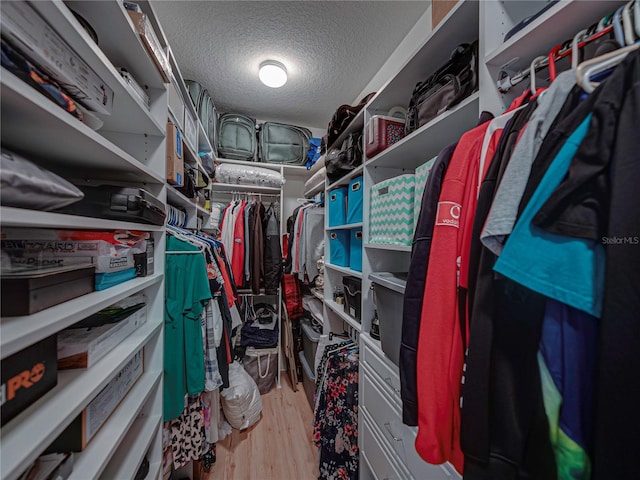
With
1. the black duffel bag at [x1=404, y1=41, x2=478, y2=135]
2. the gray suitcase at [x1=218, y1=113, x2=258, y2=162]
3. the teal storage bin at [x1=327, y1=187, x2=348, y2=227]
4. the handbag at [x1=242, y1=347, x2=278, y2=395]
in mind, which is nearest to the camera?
the black duffel bag at [x1=404, y1=41, x2=478, y2=135]

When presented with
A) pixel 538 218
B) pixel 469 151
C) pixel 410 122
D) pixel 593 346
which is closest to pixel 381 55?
pixel 410 122

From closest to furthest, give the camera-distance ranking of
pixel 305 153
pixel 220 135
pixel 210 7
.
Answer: pixel 210 7 → pixel 220 135 → pixel 305 153

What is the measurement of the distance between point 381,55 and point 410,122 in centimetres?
108

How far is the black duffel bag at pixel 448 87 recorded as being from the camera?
726 mm

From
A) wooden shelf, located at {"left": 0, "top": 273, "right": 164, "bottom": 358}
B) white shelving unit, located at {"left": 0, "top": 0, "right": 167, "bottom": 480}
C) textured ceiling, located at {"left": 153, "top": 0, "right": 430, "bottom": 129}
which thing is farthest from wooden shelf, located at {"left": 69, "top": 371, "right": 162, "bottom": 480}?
textured ceiling, located at {"left": 153, "top": 0, "right": 430, "bottom": 129}

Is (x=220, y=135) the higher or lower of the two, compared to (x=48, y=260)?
higher

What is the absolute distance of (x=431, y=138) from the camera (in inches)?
36.7

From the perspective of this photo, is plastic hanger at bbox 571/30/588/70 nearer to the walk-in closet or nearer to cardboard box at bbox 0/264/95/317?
the walk-in closet

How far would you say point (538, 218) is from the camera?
345 millimetres

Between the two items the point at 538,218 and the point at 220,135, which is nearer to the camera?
the point at 538,218

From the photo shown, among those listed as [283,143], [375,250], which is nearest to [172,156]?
[375,250]

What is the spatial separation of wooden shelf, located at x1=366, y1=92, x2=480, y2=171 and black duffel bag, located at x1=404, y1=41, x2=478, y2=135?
0.04 meters

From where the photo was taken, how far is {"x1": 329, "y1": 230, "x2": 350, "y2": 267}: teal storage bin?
167cm

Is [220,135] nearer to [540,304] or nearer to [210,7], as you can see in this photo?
[210,7]
